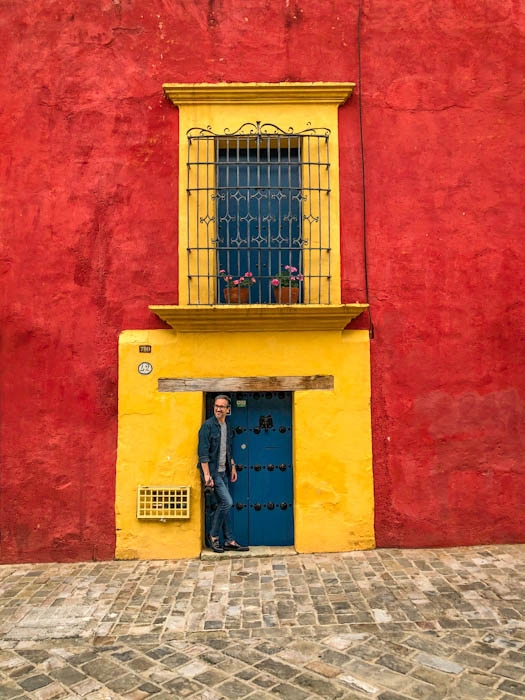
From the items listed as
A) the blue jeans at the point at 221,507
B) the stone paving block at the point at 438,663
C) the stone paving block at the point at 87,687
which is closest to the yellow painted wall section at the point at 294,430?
the blue jeans at the point at 221,507

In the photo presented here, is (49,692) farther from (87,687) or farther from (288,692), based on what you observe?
(288,692)

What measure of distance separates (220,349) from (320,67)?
3.45 m

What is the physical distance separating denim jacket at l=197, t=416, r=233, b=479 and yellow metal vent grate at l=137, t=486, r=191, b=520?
39 centimetres

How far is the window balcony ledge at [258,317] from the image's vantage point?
551cm

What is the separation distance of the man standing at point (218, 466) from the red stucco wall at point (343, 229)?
1084 mm

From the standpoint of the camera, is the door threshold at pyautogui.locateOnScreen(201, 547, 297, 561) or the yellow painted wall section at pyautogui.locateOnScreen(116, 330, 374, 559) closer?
the door threshold at pyautogui.locateOnScreen(201, 547, 297, 561)

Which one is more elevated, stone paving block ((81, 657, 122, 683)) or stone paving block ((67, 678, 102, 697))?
stone paving block ((81, 657, 122, 683))

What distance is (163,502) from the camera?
5.62 metres

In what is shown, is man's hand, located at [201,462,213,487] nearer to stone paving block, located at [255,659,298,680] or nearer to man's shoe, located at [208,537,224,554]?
man's shoe, located at [208,537,224,554]

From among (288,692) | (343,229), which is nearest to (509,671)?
(288,692)

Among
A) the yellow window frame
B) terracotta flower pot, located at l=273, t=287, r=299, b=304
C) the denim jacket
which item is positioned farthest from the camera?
the yellow window frame

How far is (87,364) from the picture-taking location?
19.0 feet

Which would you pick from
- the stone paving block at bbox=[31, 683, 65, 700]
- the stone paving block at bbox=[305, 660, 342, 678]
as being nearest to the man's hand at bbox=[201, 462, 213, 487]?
the stone paving block at bbox=[305, 660, 342, 678]

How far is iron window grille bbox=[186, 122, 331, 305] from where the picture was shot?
583 centimetres
